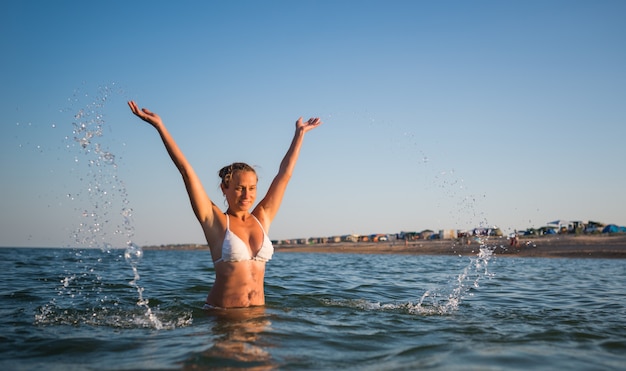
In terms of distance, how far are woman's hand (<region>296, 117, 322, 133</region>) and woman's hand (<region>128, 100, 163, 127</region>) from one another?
2156mm

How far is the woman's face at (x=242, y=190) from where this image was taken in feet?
19.5

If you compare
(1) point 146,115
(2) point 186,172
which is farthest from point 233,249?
(1) point 146,115

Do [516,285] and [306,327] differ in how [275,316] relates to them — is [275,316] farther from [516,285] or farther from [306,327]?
[516,285]

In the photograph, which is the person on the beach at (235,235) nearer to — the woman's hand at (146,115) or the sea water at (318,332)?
the sea water at (318,332)

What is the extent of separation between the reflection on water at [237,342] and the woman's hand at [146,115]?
7.65 feet

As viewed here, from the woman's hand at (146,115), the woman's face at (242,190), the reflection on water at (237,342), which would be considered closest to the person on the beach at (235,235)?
the woman's face at (242,190)

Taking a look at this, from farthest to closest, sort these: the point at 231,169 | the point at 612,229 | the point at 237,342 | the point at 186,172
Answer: the point at 612,229 < the point at 231,169 < the point at 186,172 < the point at 237,342

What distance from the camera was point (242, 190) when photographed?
598cm

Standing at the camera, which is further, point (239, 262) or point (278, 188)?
point (278, 188)

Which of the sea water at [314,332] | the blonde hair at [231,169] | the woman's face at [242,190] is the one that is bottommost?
the sea water at [314,332]

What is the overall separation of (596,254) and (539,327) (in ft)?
111

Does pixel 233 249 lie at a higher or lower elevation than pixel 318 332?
higher

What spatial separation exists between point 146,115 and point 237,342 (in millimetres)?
2523

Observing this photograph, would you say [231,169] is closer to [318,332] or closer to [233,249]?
[233,249]
